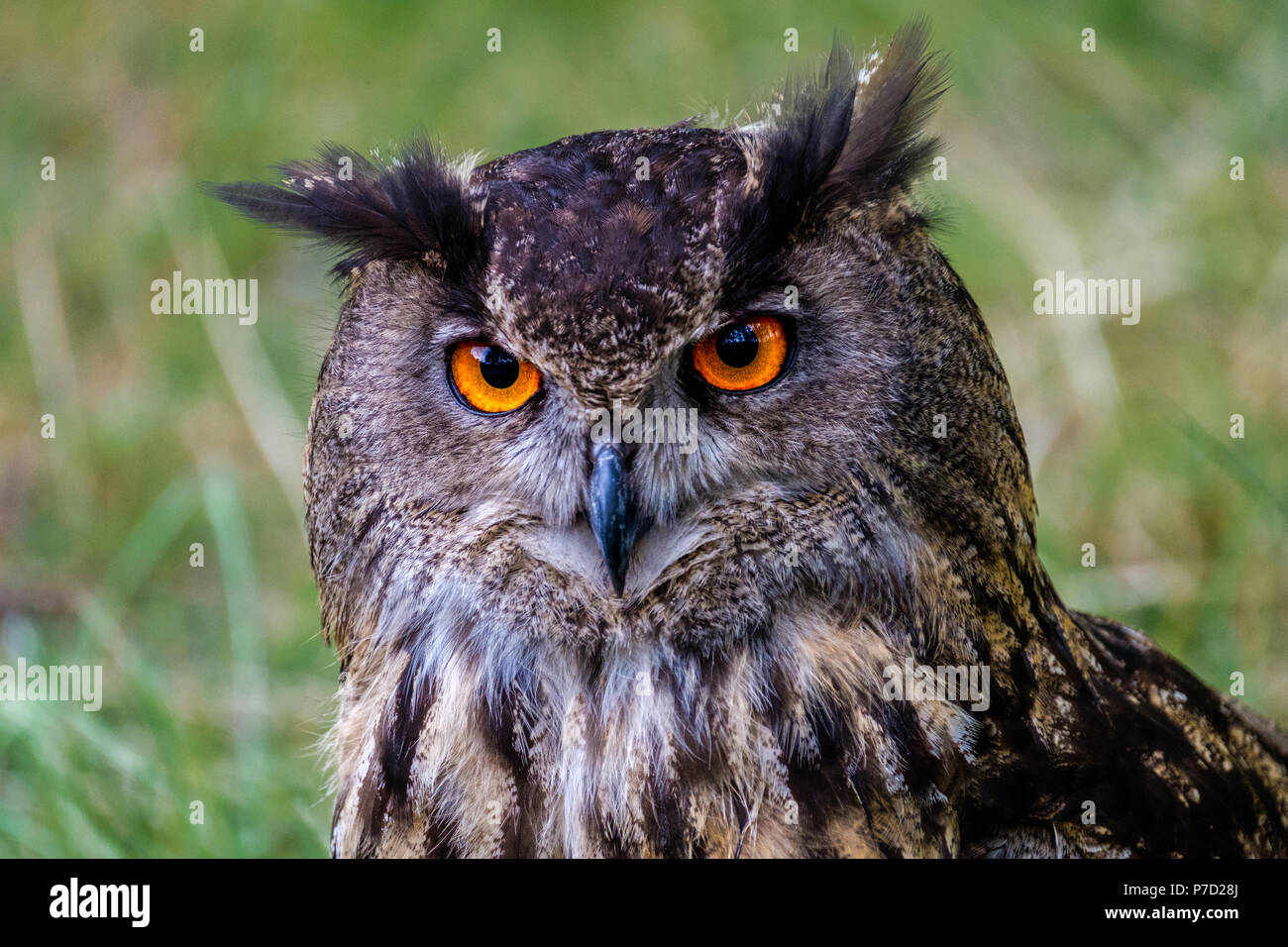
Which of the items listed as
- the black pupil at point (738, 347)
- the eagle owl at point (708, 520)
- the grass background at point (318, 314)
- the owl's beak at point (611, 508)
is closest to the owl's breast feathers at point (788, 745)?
the eagle owl at point (708, 520)

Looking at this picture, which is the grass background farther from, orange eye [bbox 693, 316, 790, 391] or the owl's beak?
the owl's beak

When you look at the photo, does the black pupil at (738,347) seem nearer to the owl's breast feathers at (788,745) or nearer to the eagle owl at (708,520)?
the eagle owl at (708,520)

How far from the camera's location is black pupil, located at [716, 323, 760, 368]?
161cm

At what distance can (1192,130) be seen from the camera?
4.29 m

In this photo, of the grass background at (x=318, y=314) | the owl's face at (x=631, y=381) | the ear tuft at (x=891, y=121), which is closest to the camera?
the owl's face at (x=631, y=381)

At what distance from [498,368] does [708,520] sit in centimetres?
32

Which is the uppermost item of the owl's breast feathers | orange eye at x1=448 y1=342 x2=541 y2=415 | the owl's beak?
orange eye at x1=448 y1=342 x2=541 y2=415

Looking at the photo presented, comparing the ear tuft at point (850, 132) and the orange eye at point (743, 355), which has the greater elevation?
the ear tuft at point (850, 132)

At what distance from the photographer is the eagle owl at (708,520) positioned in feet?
5.31

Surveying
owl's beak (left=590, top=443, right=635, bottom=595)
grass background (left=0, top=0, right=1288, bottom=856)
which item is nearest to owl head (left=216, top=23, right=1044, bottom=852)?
owl's beak (left=590, top=443, right=635, bottom=595)

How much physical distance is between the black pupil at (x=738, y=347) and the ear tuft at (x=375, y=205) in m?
0.31

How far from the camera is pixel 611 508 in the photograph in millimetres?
1582

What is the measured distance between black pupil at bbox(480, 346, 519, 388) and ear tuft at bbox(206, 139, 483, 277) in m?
0.11
